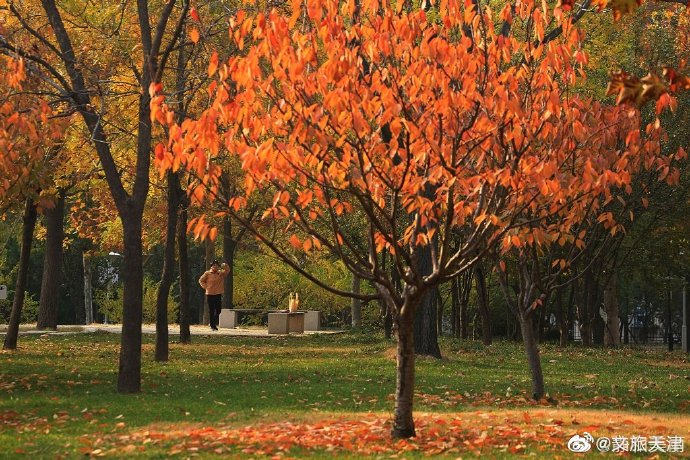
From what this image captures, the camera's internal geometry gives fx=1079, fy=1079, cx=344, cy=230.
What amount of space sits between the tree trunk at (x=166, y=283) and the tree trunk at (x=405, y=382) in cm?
1076

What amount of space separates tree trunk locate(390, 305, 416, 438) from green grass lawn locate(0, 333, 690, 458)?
982 mm

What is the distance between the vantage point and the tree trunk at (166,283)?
68.1 feet

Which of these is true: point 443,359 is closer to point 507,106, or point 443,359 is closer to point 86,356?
point 86,356

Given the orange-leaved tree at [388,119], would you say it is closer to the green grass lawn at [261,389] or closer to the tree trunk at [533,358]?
the green grass lawn at [261,389]

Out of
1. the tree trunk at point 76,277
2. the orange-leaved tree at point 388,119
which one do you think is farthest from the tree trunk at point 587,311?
the tree trunk at point 76,277

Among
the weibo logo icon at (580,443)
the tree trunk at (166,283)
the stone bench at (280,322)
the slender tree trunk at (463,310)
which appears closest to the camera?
the weibo logo icon at (580,443)

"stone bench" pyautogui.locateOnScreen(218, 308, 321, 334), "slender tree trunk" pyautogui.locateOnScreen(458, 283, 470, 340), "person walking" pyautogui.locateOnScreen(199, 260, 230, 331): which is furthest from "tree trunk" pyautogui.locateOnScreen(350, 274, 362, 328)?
"person walking" pyautogui.locateOnScreen(199, 260, 230, 331)

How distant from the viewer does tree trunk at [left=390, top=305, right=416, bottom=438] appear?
10578mm

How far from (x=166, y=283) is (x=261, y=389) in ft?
20.9

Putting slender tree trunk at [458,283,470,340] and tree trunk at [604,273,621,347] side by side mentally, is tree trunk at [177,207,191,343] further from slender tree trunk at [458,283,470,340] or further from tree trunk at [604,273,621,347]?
tree trunk at [604,273,621,347]

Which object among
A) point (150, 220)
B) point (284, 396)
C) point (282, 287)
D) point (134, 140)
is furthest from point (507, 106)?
point (282, 287)

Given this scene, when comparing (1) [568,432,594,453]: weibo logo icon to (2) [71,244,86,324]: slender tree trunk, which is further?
(2) [71,244,86,324]: slender tree trunk

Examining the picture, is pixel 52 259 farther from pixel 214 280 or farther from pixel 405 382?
pixel 405 382

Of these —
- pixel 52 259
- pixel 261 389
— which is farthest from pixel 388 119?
pixel 52 259
